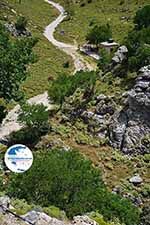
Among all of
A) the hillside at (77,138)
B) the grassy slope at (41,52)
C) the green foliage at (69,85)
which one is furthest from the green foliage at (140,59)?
the grassy slope at (41,52)

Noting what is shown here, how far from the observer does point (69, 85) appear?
199 feet

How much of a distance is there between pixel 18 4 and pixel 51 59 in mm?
50046

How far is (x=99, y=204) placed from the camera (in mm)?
28016

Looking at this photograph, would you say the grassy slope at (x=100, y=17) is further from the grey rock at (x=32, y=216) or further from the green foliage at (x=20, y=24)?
the grey rock at (x=32, y=216)

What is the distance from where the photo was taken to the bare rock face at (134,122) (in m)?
49.9

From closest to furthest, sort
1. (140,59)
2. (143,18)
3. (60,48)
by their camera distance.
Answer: (140,59)
(143,18)
(60,48)

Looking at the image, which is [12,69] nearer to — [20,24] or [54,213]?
[54,213]

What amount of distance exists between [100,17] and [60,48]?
106 ft

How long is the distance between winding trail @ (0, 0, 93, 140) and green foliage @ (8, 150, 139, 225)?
78.0 ft

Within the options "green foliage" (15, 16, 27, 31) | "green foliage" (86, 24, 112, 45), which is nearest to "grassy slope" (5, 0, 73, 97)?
"green foliage" (15, 16, 27, 31)

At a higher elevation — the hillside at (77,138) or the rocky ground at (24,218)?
the rocky ground at (24,218)

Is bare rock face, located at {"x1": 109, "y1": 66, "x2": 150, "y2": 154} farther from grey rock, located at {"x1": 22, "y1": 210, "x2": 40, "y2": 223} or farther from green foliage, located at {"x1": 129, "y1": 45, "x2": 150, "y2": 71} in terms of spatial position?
grey rock, located at {"x1": 22, "y1": 210, "x2": 40, "y2": 223}
